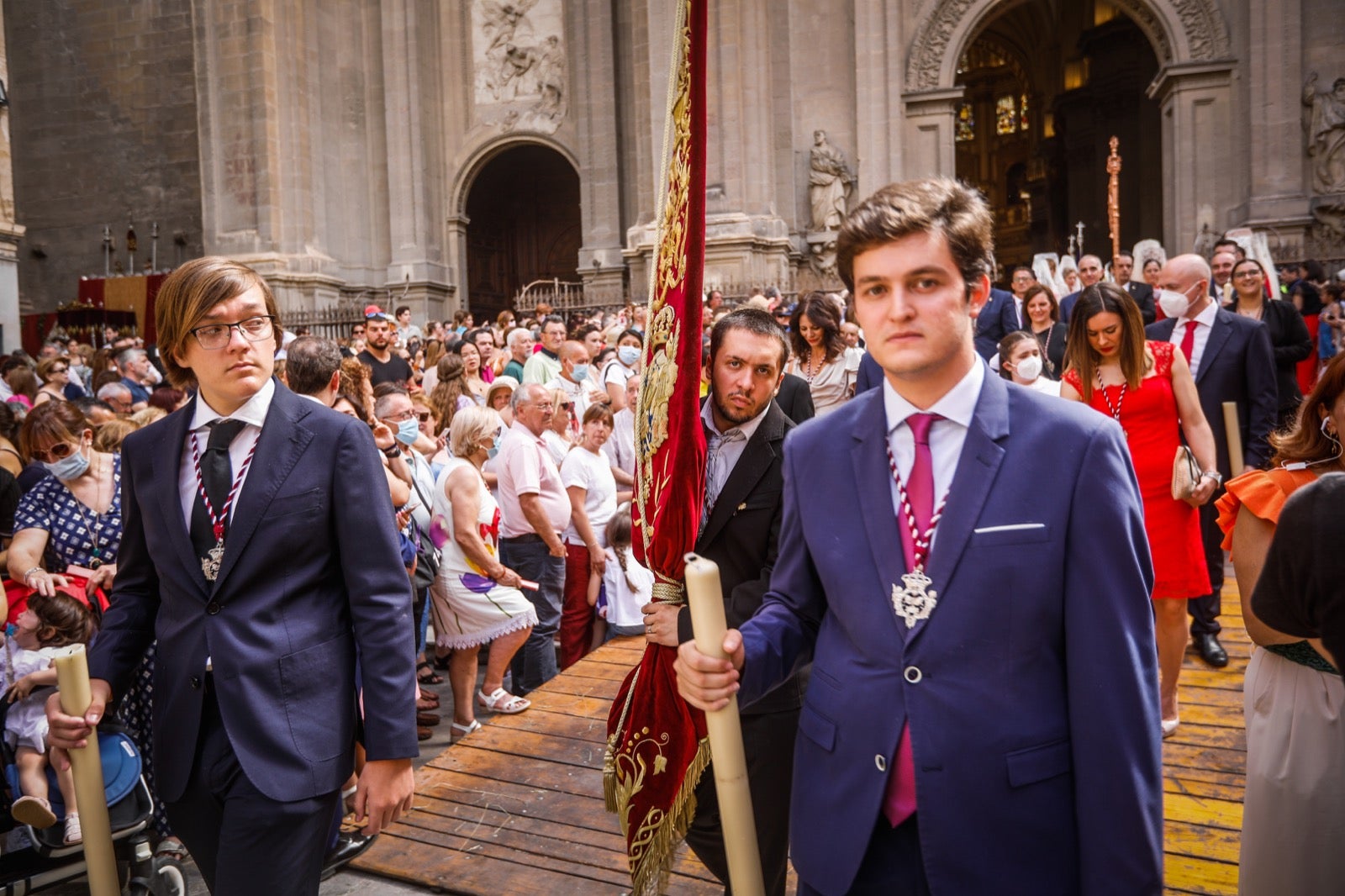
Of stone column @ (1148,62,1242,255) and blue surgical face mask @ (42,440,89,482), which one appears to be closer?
blue surgical face mask @ (42,440,89,482)

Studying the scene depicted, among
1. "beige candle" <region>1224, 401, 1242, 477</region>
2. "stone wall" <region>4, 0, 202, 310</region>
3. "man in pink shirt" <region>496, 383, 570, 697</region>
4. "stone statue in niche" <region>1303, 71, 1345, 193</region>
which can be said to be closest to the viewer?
"beige candle" <region>1224, 401, 1242, 477</region>

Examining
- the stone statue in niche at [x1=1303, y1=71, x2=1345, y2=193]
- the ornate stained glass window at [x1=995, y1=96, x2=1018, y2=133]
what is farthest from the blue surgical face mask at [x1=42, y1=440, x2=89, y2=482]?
the ornate stained glass window at [x1=995, y1=96, x2=1018, y2=133]

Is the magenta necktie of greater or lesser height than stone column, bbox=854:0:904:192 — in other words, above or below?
below

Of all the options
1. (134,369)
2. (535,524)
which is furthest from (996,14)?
(535,524)

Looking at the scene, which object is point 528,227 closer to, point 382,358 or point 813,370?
point 382,358

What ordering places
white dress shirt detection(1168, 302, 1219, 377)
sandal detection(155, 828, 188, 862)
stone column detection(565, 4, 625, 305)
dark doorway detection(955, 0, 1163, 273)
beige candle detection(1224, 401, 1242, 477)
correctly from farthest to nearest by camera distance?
dark doorway detection(955, 0, 1163, 273) < stone column detection(565, 4, 625, 305) < white dress shirt detection(1168, 302, 1219, 377) < beige candle detection(1224, 401, 1242, 477) < sandal detection(155, 828, 188, 862)

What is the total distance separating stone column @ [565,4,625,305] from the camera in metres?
20.9

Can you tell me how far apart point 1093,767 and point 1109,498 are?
44 cm

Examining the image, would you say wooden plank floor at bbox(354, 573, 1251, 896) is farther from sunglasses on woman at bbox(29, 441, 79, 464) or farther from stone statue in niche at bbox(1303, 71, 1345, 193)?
stone statue in niche at bbox(1303, 71, 1345, 193)

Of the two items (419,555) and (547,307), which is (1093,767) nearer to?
(419,555)

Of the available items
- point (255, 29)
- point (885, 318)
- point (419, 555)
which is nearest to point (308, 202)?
A: point (255, 29)

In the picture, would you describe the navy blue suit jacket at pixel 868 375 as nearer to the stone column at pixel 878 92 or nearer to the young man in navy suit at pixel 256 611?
the young man in navy suit at pixel 256 611

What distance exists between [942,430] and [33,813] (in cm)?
340

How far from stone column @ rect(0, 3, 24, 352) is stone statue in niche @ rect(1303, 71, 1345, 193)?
20.7 meters
